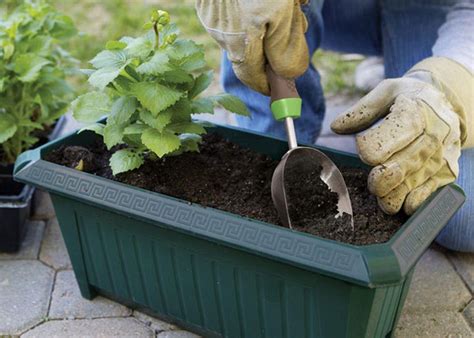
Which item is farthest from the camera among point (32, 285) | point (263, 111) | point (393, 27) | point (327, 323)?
point (393, 27)

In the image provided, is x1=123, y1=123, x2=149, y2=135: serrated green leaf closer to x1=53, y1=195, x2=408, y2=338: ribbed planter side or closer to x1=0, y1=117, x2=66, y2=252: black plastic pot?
x1=53, y1=195, x2=408, y2=338: ribbed planter side

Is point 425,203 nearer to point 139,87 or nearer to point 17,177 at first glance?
point 139,87

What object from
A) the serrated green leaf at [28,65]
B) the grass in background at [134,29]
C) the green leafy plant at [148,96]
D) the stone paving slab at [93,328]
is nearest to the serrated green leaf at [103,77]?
the green leafy plant at [148,96]

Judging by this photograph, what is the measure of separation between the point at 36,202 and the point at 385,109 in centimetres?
106

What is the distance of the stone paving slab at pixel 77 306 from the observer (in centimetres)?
167

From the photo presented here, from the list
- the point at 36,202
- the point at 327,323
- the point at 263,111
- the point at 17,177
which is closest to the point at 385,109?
the point at 327,323

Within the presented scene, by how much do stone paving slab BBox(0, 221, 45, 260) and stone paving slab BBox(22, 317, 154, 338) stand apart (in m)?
0.29

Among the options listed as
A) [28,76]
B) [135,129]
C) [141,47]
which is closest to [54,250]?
[28,76]

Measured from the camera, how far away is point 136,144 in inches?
61.5

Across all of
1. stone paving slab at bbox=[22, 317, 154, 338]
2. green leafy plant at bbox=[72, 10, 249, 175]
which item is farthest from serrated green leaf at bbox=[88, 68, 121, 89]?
stone paving slab at bbox=[22, 317, 154, 338]

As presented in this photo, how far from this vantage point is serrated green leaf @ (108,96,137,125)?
1477 mm

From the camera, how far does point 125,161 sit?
1.51m

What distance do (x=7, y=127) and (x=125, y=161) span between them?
52 centimetres

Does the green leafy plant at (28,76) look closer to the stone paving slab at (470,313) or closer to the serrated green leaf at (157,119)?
the serrated green leaf at (157,119)
